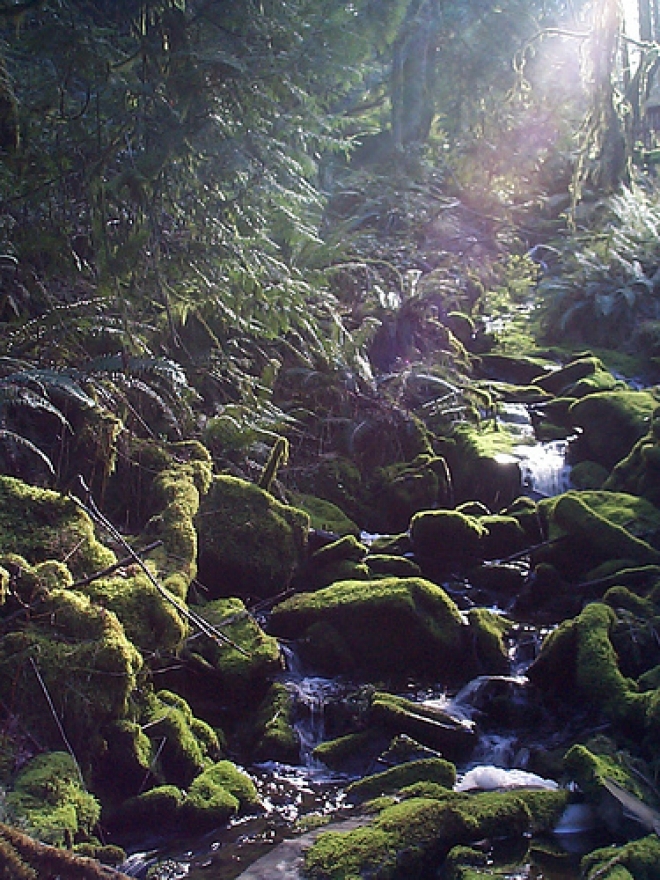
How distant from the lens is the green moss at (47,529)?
5316mm

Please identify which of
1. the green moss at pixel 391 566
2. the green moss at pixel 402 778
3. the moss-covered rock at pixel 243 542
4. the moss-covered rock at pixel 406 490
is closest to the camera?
the green moss at pixel 402 778

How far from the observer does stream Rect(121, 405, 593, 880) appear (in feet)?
14.3

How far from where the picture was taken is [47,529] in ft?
17.9

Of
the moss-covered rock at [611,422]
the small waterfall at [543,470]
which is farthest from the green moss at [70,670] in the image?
the moss-covered rock at [611,422]

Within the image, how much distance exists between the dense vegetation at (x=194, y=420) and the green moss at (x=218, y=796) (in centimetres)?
2

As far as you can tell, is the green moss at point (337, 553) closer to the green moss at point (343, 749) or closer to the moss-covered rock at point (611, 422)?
the green moss at point (343, 749)

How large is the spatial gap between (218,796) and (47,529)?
189 centimetres

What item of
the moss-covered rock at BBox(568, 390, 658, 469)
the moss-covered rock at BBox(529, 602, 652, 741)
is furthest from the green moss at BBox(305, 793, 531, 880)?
the moss-covered rock at BBox(568, 390, 658, 469)

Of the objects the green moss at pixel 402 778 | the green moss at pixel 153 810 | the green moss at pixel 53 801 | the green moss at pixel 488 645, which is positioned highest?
the green moss at pixel 53 801

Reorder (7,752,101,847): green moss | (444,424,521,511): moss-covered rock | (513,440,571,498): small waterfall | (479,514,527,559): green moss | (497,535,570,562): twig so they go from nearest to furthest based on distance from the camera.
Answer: (7,752,101,847): green moss, (497,535,570,562): twig, (479,514,527,559): green moss, (444,424,521,511): moss-covered rock, (513,440,571,498): small waterfall

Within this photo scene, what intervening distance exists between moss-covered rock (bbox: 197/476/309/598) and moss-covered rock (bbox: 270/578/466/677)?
48cm

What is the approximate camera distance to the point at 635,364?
14656 millimetres

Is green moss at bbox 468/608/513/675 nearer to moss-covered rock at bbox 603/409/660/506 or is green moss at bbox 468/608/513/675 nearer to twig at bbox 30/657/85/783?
moss-covered rock at bbox 603/409/660/506

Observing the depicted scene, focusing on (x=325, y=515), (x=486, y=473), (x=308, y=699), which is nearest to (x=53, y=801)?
(x=308, y=699)
